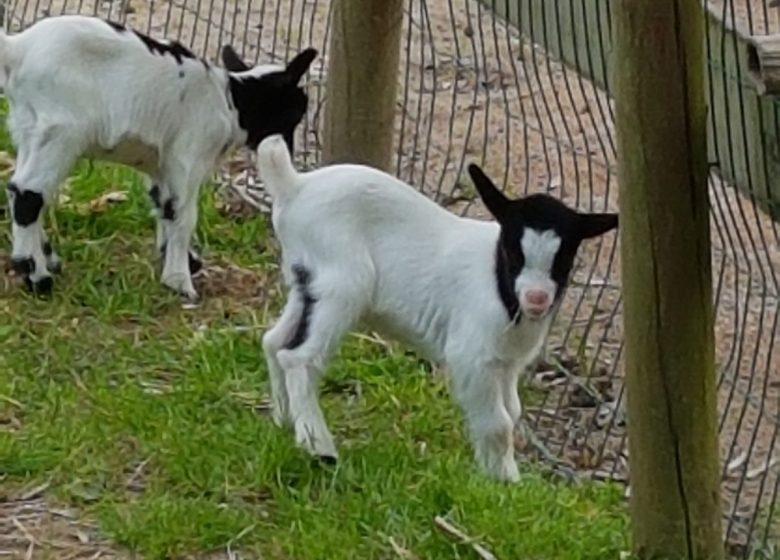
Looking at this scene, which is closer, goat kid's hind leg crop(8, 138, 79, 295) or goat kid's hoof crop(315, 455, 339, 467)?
goat kid's hoof crop(315, 455, 339, 467)

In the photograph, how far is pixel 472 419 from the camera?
16.0 ft

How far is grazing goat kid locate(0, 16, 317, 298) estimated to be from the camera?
6.09 metres

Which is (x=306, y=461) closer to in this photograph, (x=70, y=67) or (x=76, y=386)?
(x=76, y=386)

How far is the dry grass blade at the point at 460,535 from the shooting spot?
172 inches

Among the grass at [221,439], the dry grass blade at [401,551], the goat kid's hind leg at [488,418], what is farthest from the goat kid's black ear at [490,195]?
the dry grass blade at [401,551]

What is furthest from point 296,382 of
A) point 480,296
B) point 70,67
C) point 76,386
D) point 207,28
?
point 207,28

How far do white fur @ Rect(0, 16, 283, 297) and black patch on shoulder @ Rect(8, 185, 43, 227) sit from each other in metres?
0.03

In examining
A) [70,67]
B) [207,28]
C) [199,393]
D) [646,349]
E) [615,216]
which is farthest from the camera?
[207,28]

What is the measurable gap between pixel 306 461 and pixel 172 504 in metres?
0.39

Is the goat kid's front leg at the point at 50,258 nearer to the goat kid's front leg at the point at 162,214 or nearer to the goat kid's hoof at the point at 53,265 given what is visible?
the goat kid's hoof at the point at 53,265

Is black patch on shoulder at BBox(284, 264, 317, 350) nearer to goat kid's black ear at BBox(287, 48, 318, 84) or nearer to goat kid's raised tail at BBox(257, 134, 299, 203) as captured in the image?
goat kid's raised tail at BBox(257, 134, 299, 203)

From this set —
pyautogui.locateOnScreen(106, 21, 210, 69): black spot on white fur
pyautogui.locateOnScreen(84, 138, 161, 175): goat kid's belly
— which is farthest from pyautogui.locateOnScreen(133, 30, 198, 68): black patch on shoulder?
pyautogui.locateOnScreen(84, 138, 161, 175): goat kid's belly

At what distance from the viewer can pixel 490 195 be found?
4.66 meters

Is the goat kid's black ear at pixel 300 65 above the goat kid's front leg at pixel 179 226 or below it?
above
